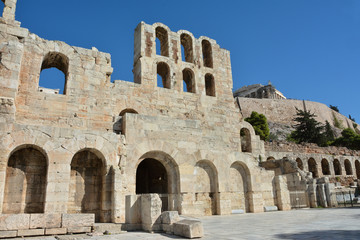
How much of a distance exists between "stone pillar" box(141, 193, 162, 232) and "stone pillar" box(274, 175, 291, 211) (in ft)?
32.2

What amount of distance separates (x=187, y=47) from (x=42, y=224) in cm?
1484

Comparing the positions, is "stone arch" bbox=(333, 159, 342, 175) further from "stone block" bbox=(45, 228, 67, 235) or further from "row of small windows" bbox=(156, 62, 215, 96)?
"stone block" bbox=(45, 228, 67, 235)

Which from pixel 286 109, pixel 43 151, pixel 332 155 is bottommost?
pixel 43 151

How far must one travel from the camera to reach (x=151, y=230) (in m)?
8.24

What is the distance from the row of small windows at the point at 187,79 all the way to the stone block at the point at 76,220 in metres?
10.6

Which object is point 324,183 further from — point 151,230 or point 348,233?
point 151,230

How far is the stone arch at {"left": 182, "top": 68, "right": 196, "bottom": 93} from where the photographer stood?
18344 millimetres

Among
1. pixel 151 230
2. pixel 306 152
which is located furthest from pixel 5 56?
pixel 306 152

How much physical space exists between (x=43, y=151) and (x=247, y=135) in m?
14.8

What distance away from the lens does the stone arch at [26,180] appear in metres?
9.89

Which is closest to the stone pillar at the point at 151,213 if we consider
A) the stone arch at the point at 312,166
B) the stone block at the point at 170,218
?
the stone block at the point at 170,218

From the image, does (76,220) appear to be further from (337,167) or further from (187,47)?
(337,167)

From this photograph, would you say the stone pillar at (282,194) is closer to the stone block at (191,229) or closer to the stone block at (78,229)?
the stone block at (191,229)

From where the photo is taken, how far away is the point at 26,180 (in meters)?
10.3
